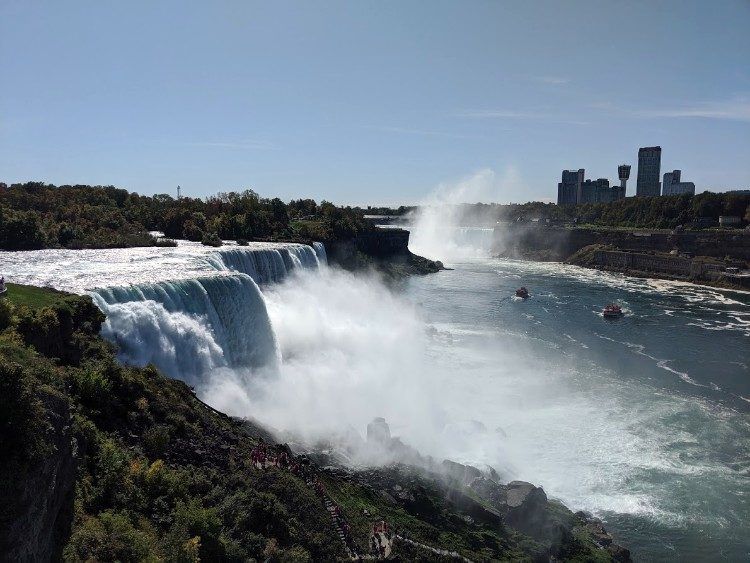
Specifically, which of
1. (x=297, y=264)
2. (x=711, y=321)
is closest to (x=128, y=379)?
(x=297, y=264)

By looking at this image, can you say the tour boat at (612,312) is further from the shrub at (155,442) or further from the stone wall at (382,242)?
the shrub at (155,442)

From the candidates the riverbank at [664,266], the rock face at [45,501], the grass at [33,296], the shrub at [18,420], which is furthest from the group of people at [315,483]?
the riverbank at [664,266]

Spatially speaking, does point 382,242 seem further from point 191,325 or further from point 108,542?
point 108,542

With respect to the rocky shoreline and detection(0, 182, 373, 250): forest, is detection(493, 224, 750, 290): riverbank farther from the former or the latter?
the rocky shoreline

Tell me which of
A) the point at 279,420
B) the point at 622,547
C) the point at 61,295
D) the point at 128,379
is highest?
the point at 61,295

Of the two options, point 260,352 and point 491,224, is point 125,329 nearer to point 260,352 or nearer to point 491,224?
point 260,352

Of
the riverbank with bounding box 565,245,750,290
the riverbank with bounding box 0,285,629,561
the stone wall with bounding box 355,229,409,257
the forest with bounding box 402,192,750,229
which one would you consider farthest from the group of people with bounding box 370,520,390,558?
the forest with bounding box 402,192,750,229
